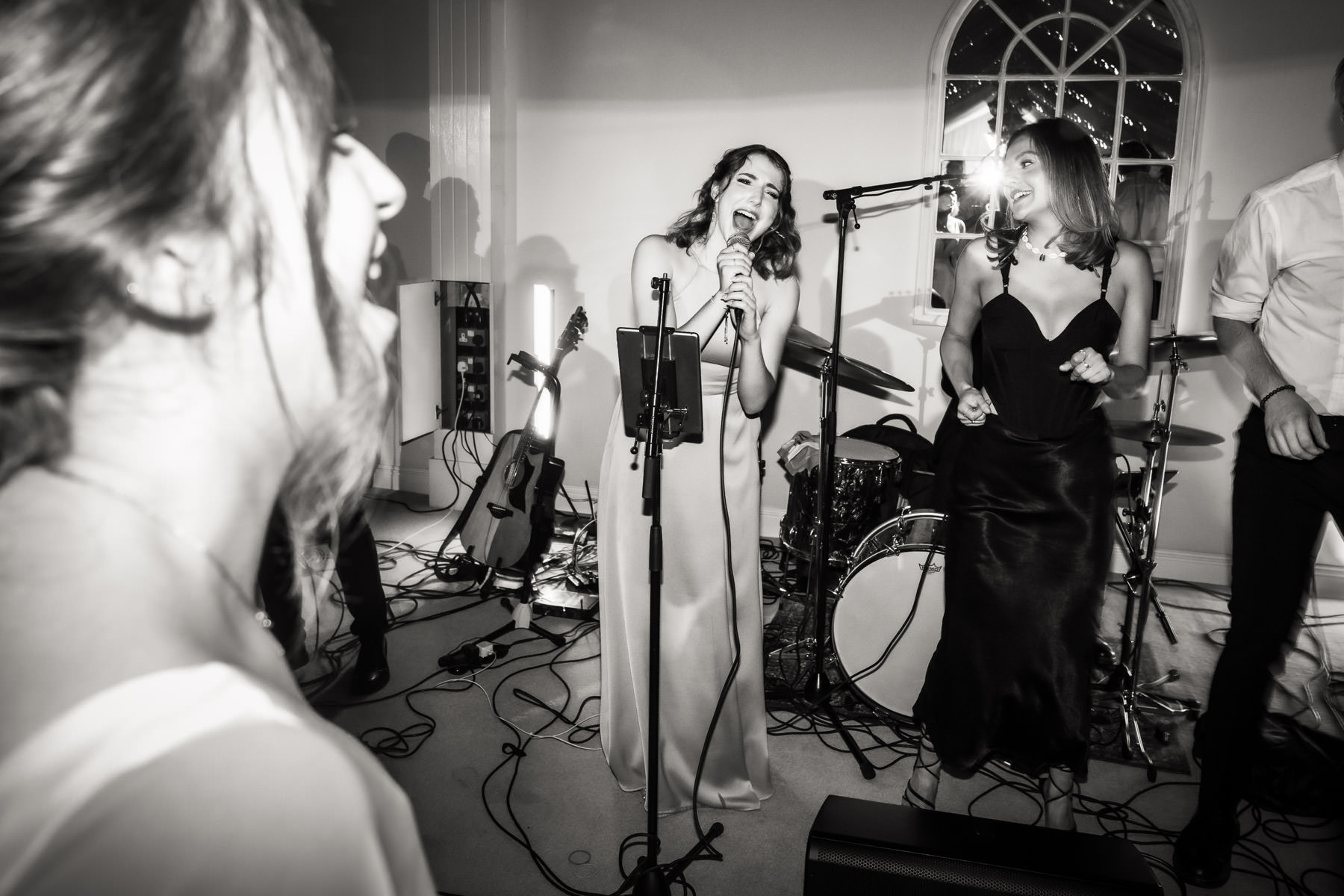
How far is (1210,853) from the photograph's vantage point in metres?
2.54

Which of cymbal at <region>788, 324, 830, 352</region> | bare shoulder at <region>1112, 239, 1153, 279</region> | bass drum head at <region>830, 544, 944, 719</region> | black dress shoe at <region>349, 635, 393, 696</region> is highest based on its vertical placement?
bare shoulder at <region>1112, 239, 1153, 279</region>

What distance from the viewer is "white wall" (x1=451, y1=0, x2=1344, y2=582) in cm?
488

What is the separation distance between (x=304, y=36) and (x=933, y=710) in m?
2.48

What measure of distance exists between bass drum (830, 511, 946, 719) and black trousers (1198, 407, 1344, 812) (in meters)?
0.95

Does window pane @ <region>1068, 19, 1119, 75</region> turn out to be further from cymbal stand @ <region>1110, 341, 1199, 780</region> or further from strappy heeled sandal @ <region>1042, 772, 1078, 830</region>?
strappy heeled sandal @ <region>1042, 772, 1078, 830</region>

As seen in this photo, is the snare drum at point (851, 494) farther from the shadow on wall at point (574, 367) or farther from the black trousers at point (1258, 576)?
the shadow on wall at point (574, 367)

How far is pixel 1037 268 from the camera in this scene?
2545 mm

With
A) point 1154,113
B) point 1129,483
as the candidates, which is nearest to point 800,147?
point 1154,113

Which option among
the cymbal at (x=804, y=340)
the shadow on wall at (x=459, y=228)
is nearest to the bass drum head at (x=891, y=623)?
the cymbal at (x=804, y=340)

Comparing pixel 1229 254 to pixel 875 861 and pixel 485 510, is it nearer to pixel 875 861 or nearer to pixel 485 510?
pixel 875 861

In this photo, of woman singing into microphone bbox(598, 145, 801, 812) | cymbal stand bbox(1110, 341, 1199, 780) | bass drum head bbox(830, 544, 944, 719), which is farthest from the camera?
cymbal stand bbox(1110, 341, 1199, 780)

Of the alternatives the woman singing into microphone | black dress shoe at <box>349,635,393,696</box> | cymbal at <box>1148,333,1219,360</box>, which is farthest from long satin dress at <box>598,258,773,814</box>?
cymbal at <box>1148,333,1219,360</box>

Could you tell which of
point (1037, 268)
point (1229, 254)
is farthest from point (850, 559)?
point (1229, 254)

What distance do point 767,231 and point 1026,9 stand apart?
3.63 metres
